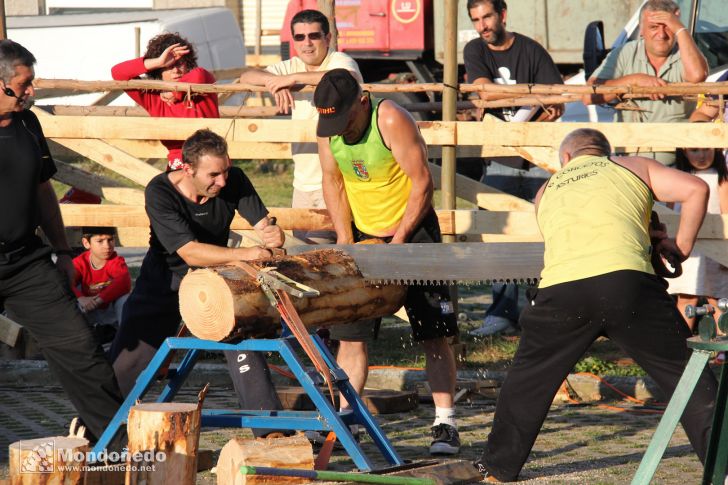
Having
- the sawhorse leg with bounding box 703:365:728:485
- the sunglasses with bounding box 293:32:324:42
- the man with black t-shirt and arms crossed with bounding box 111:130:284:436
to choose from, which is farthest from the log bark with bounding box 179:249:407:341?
the sunglasses with bounding box 293:32:324:42

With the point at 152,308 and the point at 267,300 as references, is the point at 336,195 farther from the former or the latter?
the point at 267,300

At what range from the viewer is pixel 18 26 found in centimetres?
1947

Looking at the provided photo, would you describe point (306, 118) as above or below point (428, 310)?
above

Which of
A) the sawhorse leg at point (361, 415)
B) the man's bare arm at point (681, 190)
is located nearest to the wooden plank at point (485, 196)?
the man's bare arm at point (681, 190)

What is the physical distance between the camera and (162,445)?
525 cm

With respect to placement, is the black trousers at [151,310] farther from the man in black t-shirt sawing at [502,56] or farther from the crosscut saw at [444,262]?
the man in black t-shirt sawing at [502,56]

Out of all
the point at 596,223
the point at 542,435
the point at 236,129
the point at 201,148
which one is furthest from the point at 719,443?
the point at 236,129

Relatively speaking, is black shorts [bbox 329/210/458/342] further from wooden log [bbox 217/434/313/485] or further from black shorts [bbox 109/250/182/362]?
wooden log [bbox 217/434/313/485]

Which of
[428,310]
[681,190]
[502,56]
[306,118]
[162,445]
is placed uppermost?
[502,56]

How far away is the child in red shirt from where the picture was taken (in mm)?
9117

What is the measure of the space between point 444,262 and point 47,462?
104 inches

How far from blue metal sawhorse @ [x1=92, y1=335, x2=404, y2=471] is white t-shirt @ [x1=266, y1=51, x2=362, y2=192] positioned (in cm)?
257

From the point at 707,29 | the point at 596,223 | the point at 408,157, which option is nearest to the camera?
the point at 596,223

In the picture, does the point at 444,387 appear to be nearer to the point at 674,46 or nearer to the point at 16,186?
the point at 16,186
